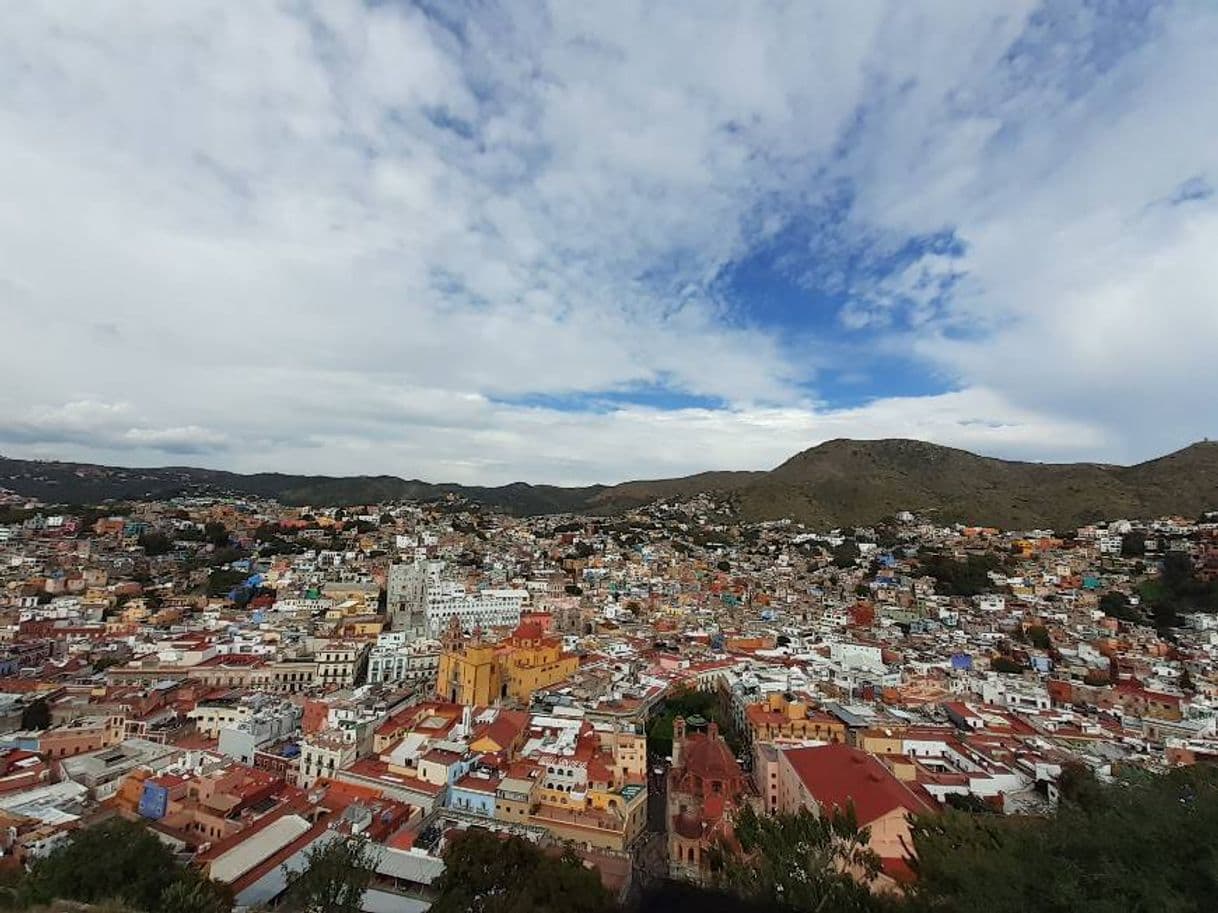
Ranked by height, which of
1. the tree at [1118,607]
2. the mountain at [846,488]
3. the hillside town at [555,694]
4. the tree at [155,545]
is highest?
the mountain at [846,488]

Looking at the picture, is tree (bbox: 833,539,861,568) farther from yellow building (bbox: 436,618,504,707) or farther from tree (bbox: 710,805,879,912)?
tree (bbox: 710,805,879,912)

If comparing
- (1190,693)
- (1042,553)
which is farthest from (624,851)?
(1042,553)

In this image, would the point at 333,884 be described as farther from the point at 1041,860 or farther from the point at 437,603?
the point at 437,603

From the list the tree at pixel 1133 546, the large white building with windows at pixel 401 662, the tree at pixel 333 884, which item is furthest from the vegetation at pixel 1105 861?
the tree at pixel 1133 546

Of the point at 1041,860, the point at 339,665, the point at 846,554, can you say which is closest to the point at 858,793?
the point at 1041,860

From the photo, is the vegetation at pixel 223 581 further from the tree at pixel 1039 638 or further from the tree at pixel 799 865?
the tree at pixel 1039 638
